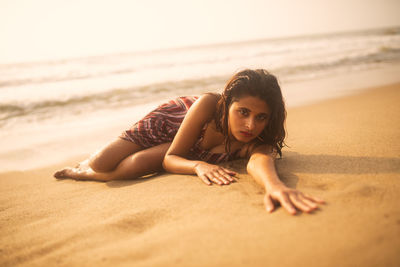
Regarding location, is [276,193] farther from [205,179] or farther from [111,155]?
[111,155]

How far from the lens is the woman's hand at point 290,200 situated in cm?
157

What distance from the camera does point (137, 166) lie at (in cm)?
274

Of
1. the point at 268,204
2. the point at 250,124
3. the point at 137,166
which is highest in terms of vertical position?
the point at 250,124

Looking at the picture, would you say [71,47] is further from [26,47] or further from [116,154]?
[116,154]

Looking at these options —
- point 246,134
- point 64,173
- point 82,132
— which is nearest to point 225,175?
point 246,134

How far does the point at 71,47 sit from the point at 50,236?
42177mm

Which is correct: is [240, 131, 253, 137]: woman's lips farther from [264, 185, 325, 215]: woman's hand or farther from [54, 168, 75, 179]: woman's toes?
[54, 168, 75, 179]: woman's toes

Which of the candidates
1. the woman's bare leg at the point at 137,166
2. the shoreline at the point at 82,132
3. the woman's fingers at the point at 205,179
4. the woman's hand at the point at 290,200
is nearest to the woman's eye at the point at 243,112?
the woman's fingers at the point at 205,179

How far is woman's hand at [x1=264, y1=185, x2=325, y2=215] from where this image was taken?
1.57m

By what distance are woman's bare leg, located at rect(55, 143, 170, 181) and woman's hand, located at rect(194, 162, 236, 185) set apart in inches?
22.1

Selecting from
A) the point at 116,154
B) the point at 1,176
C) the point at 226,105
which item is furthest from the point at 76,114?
the point at 226,105

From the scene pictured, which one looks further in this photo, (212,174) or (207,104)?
(207,104)

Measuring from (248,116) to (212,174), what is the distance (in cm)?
57

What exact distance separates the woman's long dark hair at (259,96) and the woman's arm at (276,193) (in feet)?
1.08
